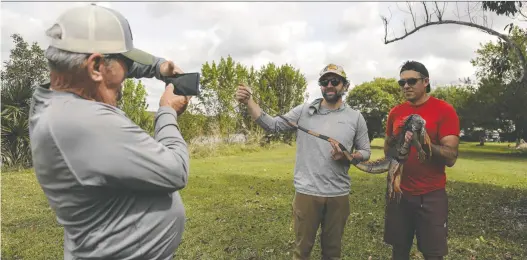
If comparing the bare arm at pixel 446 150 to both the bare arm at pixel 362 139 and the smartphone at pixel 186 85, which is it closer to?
the bare arm at pixel 362 139

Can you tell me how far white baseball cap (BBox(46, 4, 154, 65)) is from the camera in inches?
56.4

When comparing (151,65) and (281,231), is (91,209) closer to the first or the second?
(151,65)

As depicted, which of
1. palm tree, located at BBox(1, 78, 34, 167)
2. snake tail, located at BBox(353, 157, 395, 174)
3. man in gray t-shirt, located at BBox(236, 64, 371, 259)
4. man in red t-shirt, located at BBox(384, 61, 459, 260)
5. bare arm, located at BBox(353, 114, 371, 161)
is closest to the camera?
man in red t-shirt, located at BBox(384, 61, 459, 260)

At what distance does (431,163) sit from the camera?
3537 mm

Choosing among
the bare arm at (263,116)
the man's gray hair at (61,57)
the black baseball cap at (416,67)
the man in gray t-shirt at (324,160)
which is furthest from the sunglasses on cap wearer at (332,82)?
the man's gray hair at (61,57)

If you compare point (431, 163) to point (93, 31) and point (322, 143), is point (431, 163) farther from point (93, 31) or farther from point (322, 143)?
point (93, 31)

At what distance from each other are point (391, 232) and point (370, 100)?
1521 inches

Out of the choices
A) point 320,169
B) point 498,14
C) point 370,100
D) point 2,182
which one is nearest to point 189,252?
point 320,169

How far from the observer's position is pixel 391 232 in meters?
3.79

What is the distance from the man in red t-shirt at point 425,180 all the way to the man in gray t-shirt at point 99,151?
247cm

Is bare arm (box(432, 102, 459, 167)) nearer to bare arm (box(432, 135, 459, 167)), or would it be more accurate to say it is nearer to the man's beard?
bare arm (box(432, 135, 459, 167))

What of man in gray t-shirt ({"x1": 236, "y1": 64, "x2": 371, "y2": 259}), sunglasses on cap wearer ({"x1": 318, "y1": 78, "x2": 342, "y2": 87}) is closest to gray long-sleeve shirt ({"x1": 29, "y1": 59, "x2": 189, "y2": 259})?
man in gray t-shirt ({"x1": 236, "y1": 64, "x2": 371, "y2": 259})

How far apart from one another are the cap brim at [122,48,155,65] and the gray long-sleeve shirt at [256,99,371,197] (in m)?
2.34

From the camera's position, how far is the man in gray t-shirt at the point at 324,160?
3832 millimetres
